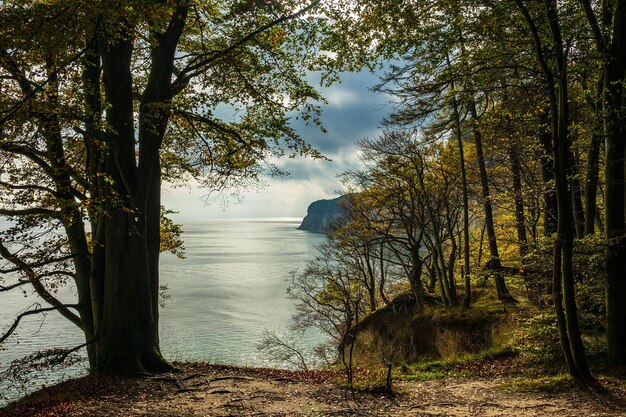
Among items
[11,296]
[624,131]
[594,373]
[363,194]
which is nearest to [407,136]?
[363,194]

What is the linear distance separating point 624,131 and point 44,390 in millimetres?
13159

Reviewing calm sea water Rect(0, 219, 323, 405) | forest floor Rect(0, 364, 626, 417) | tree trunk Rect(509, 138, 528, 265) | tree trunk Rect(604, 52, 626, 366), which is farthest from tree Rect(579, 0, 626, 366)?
calm sea water Rect(0, 219, 323, 405)

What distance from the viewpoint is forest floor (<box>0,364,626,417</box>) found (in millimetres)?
7039

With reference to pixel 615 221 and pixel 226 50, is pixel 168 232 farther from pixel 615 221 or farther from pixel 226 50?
pixel 615 221

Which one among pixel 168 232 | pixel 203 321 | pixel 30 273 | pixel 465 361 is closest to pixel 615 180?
pixel 465 361

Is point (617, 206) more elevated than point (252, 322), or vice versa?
point (617, 206)

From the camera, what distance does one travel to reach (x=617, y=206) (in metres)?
8.55

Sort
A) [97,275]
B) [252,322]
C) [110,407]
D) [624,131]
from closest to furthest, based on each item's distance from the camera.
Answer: [110,407]
[624,131]
[97,275]
[252,322]

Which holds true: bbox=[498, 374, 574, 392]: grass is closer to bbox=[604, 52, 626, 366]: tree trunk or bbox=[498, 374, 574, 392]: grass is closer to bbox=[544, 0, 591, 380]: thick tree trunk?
bbox=[544, 0, 591, 380]: thick tree trunk

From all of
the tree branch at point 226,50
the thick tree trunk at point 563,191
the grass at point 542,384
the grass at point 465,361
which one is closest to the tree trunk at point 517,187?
the grass at point 465,361

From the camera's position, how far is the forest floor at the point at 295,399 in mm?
7039

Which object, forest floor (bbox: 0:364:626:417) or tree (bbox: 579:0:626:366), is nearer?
forest floor (bbox: 0:364:626:417)

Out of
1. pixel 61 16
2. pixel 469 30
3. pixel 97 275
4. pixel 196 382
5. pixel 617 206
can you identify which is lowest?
pixel 196 382

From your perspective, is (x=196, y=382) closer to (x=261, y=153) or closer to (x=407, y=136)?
(x=261, y=153)
